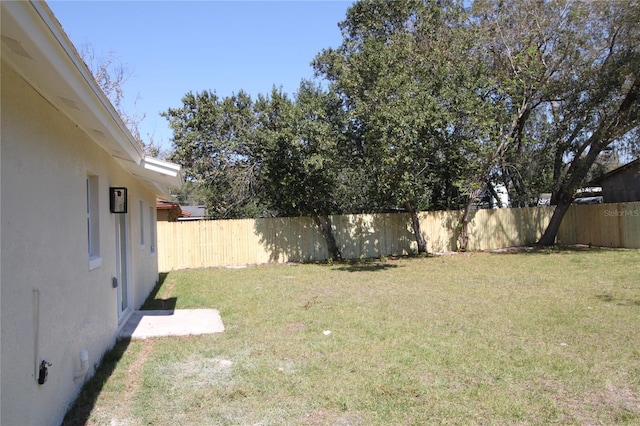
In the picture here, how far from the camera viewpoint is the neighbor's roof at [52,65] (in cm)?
223

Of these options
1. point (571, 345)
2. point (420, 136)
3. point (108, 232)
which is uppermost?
point (420, 136)

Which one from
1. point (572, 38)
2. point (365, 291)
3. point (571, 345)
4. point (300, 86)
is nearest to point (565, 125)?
point (572, 38)

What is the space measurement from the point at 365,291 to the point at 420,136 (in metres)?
5.78

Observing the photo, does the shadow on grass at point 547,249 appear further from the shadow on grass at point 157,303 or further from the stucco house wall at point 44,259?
the stucco house wall at point 44,259

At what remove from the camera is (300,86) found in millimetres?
16969

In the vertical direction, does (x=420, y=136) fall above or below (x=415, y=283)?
above

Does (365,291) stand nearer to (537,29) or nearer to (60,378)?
(60,378)

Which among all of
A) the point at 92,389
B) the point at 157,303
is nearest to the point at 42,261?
the point at 92,389

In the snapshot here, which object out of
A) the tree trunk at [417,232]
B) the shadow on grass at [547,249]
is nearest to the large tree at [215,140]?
the tree trunk at [417,232]

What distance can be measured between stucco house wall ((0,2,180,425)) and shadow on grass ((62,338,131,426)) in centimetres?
8

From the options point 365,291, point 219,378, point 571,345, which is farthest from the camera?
point 365,291

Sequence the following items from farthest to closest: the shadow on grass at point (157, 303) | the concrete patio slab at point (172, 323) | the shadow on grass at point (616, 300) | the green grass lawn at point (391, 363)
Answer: the shadow on grass at point (157, 303)
the shadow on grass at point (616, 300)
the concrete patio slab at point (172, 323)
the green grass lawn at point (391, 363)

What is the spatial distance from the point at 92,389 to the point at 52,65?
3116 mm

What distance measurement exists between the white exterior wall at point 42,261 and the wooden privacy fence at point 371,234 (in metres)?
11.8
